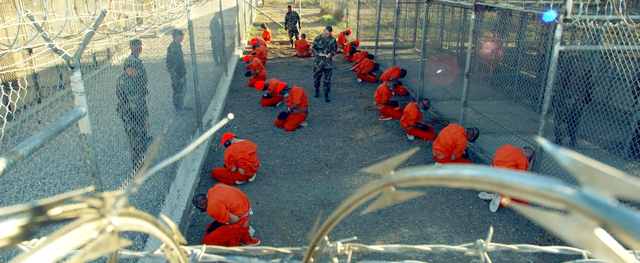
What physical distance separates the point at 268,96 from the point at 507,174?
8428 millimetres

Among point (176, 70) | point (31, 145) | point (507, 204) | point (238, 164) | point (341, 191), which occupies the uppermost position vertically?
point (507, 204)

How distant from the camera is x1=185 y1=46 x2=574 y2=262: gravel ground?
4664mm

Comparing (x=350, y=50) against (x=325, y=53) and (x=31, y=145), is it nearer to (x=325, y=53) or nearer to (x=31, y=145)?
(x=325, y=53)

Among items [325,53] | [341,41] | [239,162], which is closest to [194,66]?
[239,162]

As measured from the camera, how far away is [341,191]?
5617mm

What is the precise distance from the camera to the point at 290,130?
773 centimetres

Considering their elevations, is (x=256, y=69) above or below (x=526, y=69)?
below

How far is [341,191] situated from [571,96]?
3521 mm

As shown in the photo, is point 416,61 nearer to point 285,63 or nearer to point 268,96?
point 268,96

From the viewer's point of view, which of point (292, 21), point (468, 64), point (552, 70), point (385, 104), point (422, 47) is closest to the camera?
point (552, 70)

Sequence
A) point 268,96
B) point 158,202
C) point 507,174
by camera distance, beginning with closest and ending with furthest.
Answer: point 507,174 → point 158,202 → point 268,96

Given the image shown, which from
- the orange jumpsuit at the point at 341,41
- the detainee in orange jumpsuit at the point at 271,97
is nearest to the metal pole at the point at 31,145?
the detainee in orange jumpsuit at the point at 271,97

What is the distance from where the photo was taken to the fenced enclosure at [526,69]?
213 inches

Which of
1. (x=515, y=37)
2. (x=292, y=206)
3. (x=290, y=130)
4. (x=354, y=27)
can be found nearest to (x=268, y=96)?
(x=290, y=130)
